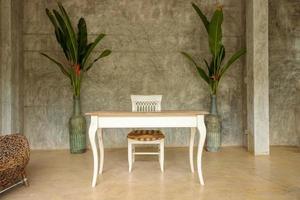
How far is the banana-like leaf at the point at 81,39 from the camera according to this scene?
4207 mm

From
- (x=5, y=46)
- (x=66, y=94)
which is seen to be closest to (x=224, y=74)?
(x=66, y=94)

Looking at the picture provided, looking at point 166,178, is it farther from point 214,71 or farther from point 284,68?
point 284,68

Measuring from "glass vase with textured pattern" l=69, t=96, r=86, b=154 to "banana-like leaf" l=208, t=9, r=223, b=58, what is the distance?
2452 millimetres

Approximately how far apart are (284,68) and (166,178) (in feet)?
11.0

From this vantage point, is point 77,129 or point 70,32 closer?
point 70,32

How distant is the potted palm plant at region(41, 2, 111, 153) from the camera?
4.11 meters

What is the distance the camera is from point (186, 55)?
443 cm

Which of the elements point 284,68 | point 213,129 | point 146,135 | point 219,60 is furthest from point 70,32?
point 284,68

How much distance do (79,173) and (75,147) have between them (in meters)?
1.12

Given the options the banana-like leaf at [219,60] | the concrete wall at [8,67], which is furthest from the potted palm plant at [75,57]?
the banana-like leaf at [219,60]

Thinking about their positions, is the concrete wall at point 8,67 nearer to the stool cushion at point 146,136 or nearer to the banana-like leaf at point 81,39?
the banana-like leaf at point 81,39

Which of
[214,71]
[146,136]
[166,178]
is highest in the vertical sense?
[214,71]

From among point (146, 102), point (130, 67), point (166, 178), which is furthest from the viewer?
point (130, 67)

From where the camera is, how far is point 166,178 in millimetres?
3033
